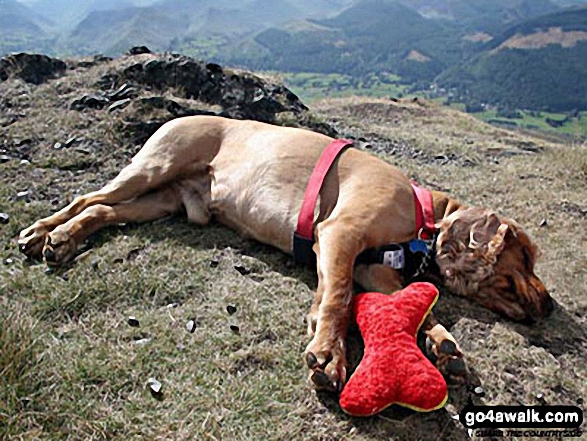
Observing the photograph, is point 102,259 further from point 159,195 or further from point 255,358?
point 255,358

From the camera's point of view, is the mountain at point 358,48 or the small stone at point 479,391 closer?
the small stone at point 479,391

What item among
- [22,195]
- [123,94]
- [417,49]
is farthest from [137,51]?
[417,49]

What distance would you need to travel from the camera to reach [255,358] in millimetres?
3012

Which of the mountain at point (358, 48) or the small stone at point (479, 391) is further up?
the small stone at point (479, 391)

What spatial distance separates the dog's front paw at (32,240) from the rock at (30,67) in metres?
4.64

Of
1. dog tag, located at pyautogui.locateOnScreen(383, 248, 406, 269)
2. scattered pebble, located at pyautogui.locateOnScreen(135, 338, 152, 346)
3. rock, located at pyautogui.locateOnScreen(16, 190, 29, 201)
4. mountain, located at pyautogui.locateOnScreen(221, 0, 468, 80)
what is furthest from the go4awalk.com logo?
mountain, located at pyautogui.locateOnScreen(221, 0, 468, 80)

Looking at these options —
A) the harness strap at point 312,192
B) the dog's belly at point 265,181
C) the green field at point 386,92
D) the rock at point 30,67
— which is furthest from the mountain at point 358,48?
the harness strap at point 312,192

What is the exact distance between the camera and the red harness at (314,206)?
377 cm

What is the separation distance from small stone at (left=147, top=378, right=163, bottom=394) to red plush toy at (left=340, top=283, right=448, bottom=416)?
3.01 ft

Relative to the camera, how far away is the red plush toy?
2.55 metres

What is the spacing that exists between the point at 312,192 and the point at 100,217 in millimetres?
1756

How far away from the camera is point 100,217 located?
4301 mm

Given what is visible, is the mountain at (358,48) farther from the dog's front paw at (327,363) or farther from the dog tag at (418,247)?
the dog's front paw at (327,363)

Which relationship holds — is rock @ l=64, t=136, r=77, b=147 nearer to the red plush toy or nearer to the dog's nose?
the red plush toy
